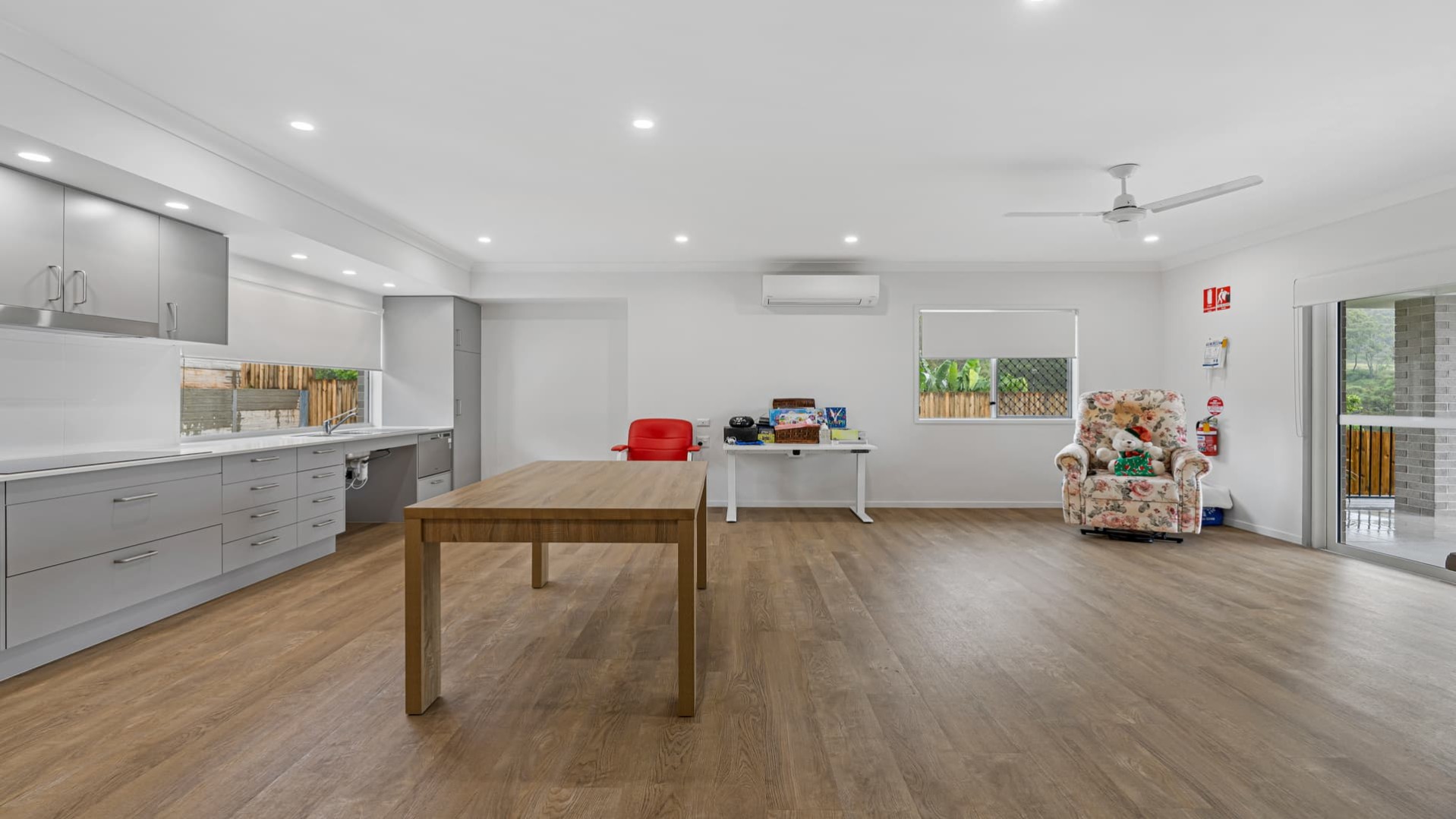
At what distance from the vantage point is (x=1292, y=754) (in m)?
1.83

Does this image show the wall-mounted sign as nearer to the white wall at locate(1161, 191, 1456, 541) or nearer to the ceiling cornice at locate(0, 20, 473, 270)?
the white wall at locate(1161, 191, 1456, 541)

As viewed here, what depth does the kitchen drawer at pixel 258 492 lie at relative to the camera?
3.35 metres

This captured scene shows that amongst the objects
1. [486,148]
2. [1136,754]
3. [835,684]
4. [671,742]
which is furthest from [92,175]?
[1136,754]

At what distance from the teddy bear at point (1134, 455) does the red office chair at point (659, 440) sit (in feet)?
10.8

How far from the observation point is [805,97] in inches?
111

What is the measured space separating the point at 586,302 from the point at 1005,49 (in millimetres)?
4818

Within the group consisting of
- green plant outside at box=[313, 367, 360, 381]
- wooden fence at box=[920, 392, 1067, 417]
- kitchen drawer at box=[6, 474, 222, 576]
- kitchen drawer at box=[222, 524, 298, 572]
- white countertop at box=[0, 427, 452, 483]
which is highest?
green plant outside at box=[313, 367, 360, 381]

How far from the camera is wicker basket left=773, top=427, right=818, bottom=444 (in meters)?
5.70

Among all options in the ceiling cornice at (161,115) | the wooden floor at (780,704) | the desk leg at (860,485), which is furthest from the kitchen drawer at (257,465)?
the desk leg at (860,485)

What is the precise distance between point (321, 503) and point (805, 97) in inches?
151

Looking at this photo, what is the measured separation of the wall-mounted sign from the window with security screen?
1.03 meters

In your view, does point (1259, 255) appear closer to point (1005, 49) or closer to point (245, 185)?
point (1005, 49)

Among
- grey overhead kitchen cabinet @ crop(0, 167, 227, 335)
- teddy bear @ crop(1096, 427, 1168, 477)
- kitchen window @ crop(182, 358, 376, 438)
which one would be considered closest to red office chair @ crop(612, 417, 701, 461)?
kitchen window @ crop(182, 358, 376, 438)

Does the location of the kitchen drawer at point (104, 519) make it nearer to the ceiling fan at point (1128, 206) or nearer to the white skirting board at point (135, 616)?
the white skirting board at point (135, 616)
